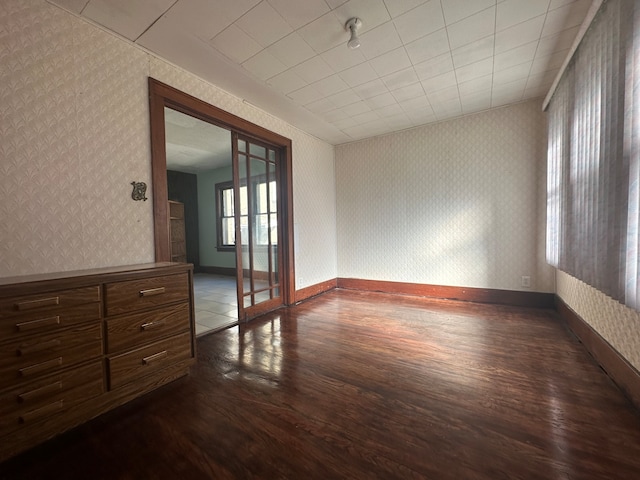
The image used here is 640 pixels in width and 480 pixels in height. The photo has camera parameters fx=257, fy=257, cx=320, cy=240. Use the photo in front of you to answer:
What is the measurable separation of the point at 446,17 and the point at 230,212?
573cm

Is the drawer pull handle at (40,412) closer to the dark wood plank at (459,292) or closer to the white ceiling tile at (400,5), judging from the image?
the white ceiling tile at (400,5)

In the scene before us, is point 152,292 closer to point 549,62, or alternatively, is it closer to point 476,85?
point 476,85

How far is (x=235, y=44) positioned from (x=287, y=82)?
2.28 feet

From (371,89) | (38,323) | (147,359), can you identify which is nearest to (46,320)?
(38,323)

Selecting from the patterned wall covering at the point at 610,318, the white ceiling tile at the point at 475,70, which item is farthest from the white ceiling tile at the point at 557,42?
the patterned wall covering at the point at 610,318

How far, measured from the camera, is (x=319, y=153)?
450 centimetres

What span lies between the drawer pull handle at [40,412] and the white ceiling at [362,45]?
245 cm

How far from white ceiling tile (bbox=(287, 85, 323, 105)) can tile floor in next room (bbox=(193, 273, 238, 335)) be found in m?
2.76

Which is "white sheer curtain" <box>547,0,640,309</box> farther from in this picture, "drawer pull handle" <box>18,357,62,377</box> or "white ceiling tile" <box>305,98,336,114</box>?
"drawer pull handle" <box>18,357,62,377</box>

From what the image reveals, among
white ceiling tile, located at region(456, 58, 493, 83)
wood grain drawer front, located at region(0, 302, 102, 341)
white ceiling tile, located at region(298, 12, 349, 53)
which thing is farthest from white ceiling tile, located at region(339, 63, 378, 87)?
wood grain drawer front, located at region(0, 302, 102, 341)

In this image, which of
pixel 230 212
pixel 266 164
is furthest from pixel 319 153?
pixel 230 212

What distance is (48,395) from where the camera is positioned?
1.29 meters

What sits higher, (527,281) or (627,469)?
(527,281)

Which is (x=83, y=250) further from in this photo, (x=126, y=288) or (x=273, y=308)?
(x=273, y=308)
